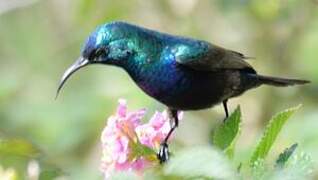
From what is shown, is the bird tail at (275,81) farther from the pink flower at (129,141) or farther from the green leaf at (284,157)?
the green leaf at (284,157)

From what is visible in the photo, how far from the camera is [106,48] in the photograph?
181 centimetres

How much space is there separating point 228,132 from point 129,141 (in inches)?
6.6

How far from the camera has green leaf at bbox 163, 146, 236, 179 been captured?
105 centimetres

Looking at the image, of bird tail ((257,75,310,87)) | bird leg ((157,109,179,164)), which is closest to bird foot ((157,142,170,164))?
bird leg ((157,109,179,164))

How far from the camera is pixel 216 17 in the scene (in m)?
5.29

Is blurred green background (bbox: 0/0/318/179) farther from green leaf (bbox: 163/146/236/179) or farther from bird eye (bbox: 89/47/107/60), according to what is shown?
green leaf (bbox: 163/146/236/179)

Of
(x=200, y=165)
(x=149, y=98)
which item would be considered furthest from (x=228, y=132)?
(x=149, y=98)

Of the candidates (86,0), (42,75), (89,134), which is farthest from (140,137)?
(42,75)

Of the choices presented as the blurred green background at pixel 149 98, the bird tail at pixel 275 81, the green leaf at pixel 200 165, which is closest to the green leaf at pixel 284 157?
the green leaf at pixel 200 165

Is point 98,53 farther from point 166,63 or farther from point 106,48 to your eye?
point 166,63

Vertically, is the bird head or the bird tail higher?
the bird head

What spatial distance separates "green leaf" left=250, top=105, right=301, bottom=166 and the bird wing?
42 cm

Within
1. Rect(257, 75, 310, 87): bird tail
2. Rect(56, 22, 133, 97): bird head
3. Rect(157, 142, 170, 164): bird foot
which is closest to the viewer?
Rect(157, 142, 170, 164): bird foot

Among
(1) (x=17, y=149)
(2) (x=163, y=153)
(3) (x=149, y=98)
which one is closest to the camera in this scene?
(1) (x=17, y=149)
